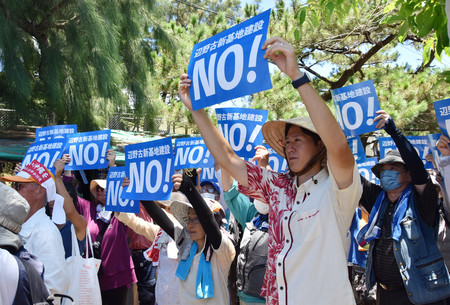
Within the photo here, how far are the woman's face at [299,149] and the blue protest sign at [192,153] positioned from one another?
3663mm

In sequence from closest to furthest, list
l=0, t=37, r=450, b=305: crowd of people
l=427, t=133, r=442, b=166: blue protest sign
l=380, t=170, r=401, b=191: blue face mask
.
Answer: l=0, t=37, r=450, b=305: crowd of people < l=380, t=170, r=401, b=191: blue face mask < l=427, t=133, r=442, b=166: blue protest sign

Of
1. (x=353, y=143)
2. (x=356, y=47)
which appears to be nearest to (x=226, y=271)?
(x=353, y=143)

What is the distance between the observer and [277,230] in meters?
2.51

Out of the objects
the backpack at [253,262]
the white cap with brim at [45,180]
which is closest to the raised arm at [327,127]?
the backpack at [253,262]

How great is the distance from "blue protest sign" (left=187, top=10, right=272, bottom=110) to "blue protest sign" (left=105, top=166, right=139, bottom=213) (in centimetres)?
197

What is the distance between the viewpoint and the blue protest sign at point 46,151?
551cm

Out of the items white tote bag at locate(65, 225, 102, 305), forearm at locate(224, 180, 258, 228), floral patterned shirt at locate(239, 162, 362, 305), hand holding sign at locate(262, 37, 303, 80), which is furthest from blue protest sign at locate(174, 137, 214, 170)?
hand holding sign at locate(262, 37, 303, 80)

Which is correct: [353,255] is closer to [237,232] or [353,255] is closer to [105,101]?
[237,232]

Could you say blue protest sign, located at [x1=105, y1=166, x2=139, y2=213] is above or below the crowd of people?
above

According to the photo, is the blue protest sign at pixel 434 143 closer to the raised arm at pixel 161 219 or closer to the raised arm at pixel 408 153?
the raised arm at pixel 408 153

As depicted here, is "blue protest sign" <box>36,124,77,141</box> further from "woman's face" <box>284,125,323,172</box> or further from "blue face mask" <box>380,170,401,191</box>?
"woman's face" <box>284,125,323,172</box>

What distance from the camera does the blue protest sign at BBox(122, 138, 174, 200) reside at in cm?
410

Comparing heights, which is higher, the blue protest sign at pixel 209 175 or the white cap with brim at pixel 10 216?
the blue protest sign at pixel 209 175

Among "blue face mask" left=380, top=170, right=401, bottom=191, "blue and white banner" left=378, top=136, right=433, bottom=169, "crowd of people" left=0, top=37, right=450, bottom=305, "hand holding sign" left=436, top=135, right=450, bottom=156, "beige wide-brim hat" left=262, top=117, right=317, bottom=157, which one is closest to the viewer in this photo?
"crowd of people" left=0, top=37, right=450, bottom=305
